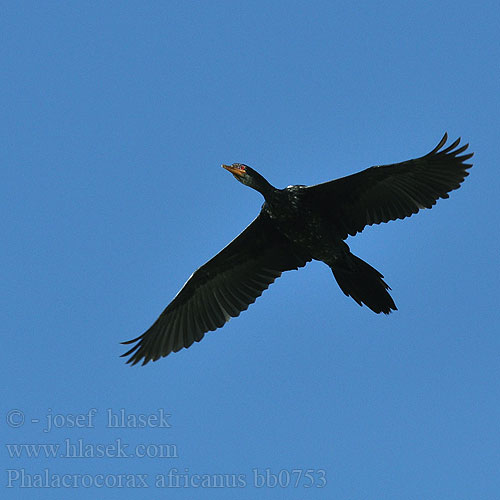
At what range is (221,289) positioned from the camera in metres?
16.1

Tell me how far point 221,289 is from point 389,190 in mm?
3219

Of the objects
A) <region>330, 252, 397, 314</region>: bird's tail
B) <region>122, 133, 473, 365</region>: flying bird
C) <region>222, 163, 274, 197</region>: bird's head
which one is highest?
<region>222, 163, 274, 197</region>: bird's head

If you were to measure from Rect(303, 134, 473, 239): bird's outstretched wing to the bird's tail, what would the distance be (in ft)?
2.15

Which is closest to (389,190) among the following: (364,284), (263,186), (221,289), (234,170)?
(364,284)

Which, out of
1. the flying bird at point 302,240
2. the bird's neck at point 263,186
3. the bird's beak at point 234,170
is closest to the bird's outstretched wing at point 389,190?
the flying bird at point 302,240

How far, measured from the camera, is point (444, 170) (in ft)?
47.0

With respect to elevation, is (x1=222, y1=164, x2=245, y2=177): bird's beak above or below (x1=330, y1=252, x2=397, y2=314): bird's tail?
above

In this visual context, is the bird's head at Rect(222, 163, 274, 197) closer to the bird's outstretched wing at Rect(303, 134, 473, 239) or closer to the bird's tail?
the bird's outstretched wing at Rect(303, 134, 473, 239)

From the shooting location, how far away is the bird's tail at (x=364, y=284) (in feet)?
47.5

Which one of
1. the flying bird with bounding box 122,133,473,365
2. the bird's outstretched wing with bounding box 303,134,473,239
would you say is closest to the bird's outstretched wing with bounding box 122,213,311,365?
the flying bird with bounding box 122,133,473,365

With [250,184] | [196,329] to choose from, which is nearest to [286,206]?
[250,184]

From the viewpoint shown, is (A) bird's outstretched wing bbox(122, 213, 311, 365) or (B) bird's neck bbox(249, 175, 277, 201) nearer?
(B) bird's neck bbox(249, 175, 277, 201)

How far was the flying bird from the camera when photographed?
14484 mm

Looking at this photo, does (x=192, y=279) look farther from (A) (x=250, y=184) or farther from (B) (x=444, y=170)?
(B) (x=444, y=170)
